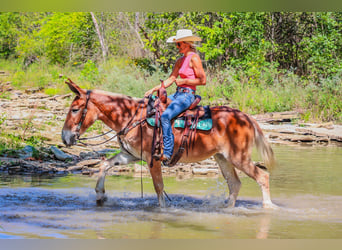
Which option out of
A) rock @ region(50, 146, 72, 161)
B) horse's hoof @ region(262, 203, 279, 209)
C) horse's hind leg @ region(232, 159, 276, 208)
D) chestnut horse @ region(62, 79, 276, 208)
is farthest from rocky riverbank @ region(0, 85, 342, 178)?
horse's hoof @ region(262, 203, 279, 209)

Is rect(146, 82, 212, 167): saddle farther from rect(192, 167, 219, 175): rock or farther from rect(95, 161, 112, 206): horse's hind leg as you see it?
rect(192, 167, 219, 175): rock

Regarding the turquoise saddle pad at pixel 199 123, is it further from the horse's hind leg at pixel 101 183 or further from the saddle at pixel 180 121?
the horse's hind leg at pixel 101 183

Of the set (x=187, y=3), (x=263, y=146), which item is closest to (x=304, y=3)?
(x=187, y=3)

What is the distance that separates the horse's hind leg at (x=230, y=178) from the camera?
7.70 metres

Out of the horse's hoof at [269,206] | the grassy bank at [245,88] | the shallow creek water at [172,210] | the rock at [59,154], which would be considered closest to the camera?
the shallow creek water at [172,210]

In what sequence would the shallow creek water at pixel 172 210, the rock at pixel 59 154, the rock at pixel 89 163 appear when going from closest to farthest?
the shallow creek water at pixel 172 210 → the rock at pixel 89 163 → the rock at pixel 59 154

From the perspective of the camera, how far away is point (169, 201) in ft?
26.0

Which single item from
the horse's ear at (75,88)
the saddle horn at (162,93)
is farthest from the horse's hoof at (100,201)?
the saddle horn at (162,93)

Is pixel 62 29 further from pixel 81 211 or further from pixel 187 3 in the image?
pixel 81 211

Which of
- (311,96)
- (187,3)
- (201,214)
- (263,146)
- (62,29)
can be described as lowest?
(201,214)

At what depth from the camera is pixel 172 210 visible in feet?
24.1

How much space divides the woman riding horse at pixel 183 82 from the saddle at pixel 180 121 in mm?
113

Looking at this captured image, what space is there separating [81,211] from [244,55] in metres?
15.2

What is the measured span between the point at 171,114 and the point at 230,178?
1399 millimetres
